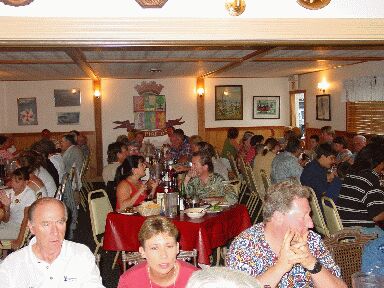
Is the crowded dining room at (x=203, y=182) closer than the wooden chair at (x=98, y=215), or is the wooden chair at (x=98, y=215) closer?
the crowded dining room at (x=203, y=182)

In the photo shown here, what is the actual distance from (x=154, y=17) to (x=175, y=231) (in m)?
1.10

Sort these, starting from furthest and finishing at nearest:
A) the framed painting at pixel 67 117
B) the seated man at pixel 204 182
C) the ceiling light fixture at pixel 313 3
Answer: the framed painting at pixel 67 117 < the seated man at pixel 204 182 < the ceiling light fixture at pixel 313 3

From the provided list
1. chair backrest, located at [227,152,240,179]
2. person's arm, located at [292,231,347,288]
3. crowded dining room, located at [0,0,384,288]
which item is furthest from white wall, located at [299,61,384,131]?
→ person's arm, located at [292,231,347,288]

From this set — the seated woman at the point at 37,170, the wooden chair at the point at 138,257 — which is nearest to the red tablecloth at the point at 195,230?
the seated woman at the point at 37,170

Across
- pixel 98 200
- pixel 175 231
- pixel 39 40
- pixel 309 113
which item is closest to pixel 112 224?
pixel 98 200

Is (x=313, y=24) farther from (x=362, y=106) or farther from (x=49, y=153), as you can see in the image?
(x=362, y=106)

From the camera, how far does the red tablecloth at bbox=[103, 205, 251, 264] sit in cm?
427

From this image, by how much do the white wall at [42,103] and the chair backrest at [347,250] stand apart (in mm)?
10475

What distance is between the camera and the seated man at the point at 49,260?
2.63m

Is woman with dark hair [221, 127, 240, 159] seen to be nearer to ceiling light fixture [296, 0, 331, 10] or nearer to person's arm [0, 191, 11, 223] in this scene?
person's arm [0, 191, 11, 223]

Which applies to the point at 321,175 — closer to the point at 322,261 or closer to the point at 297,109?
the point at 322,261

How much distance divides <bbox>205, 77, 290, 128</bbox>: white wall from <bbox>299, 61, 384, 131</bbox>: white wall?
2.57ft

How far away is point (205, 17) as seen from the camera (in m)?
2.32

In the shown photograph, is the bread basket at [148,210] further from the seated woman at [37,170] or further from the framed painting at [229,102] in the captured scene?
the framed painting at [229,102]
